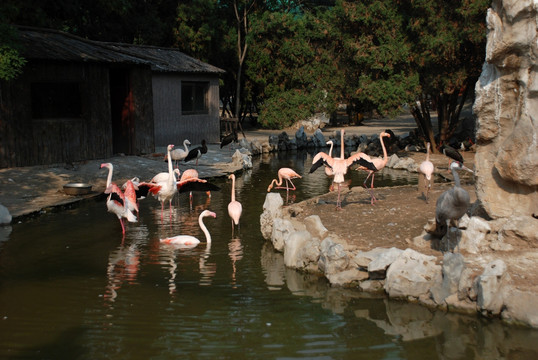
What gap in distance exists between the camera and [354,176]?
21594 millimetres

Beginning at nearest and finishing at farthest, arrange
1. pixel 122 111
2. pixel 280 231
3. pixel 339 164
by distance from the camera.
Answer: pixel 280 231, pixel 339 164, pixel 122 111

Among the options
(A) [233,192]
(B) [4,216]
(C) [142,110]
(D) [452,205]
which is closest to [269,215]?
(A) [233,192]

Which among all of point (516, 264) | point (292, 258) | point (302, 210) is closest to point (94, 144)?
point (302, 210)

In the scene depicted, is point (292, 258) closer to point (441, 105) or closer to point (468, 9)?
point (468, 9)

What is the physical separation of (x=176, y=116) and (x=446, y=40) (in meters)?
11.8

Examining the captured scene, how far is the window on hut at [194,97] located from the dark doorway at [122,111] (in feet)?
14.5

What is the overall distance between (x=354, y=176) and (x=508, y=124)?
11.5m

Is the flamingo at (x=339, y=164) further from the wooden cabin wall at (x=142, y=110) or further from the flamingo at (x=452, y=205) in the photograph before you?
the wooden cabin wall at (x=142, y=110)

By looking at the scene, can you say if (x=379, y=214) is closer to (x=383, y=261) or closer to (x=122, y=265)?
(x=383, y=261)

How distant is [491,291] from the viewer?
7.98 metres

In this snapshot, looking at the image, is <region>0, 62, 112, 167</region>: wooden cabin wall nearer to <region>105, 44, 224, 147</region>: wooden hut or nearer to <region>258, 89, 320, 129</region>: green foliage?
<region>105, 44, 224, 147</region>: wooden hut

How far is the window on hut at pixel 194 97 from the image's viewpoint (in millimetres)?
28250

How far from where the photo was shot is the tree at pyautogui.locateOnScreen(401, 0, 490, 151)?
21250 mm

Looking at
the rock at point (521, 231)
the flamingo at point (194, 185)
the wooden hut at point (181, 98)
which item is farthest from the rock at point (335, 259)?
the wooden hut at point (181, 98)
